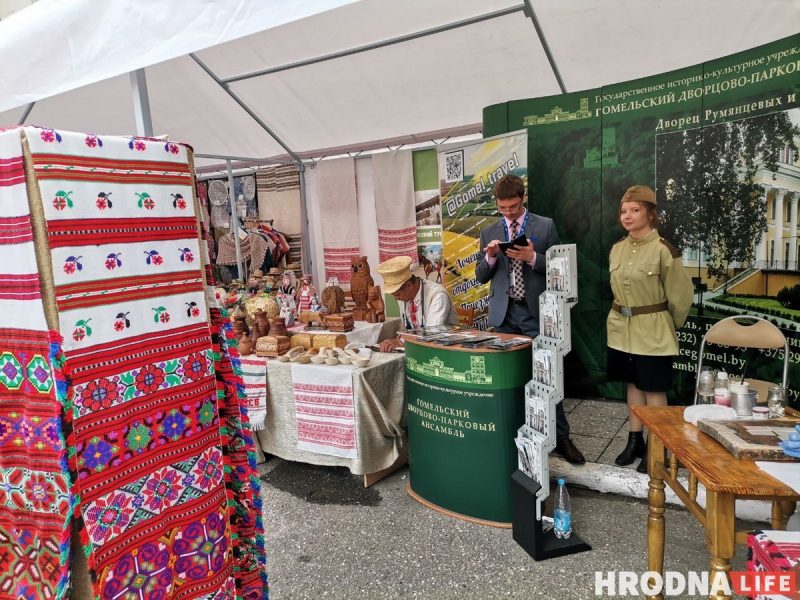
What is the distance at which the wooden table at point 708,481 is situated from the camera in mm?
1354

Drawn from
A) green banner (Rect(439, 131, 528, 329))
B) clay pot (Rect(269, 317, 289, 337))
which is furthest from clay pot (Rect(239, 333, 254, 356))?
green banner (Rect(439, 131, 528, 329))

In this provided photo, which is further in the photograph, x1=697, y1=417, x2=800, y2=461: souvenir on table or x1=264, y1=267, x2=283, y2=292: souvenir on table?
x1=264, y1=267, x2=283, y2=292: souvenir on table

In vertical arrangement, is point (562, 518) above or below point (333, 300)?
below

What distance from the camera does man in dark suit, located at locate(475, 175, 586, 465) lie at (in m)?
3.10

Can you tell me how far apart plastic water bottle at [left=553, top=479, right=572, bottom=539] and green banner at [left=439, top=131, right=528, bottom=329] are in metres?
2.06

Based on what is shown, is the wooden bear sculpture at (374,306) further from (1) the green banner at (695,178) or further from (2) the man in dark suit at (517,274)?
(1) the green banner at (695,178)

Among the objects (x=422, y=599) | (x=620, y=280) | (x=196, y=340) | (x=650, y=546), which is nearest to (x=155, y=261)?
(x=196, y=340)

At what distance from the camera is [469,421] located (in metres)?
2.65

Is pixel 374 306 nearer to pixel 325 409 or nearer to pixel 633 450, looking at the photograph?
pixel 325 409

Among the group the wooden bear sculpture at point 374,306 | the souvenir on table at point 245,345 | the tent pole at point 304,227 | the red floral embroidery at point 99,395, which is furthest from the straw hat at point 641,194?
the tent pole at point 304,227

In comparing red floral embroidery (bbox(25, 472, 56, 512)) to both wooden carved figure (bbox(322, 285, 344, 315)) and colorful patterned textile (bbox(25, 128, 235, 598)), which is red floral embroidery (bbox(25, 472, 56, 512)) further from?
wooden carved figure (bbox(322, 285, 344, 315))

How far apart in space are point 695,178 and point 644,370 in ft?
5.33

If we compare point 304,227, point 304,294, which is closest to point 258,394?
point 304,294

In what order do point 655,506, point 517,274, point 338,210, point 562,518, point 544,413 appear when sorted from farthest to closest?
1. point 338,210
2. point 517,274
3. point 562,518
4. point 544,413
5. point 655,506
